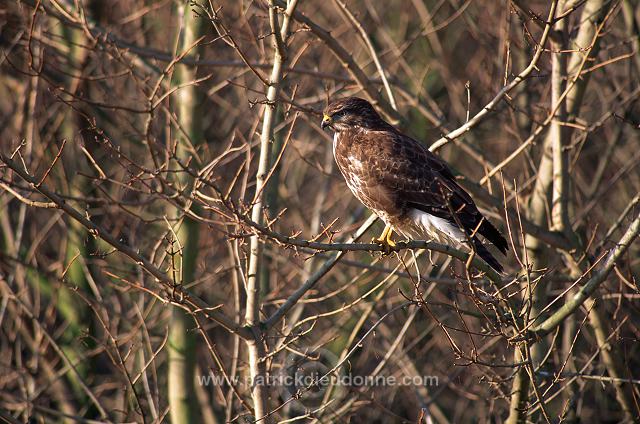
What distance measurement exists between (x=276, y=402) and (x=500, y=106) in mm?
3215

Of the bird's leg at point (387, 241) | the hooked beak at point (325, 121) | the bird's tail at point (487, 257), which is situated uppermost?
the hooked beak at point (325, 121)

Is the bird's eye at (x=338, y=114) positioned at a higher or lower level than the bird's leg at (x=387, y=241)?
higher

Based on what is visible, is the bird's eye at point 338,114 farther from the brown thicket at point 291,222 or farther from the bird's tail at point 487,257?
the bird's tail at point 487,257

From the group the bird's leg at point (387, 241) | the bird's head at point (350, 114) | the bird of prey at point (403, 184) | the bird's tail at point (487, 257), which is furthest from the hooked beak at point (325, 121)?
the bird's tail at point (487, 257)

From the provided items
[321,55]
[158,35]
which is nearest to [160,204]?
[158,35]

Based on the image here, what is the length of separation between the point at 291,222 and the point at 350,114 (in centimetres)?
315

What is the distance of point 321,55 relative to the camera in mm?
9250

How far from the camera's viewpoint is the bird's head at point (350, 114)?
18.2 ft

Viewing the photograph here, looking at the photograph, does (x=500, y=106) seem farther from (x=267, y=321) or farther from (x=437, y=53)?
(x=267, y=321)

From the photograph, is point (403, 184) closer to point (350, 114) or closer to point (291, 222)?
point (350, 114)

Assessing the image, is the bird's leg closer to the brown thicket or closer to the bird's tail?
the brown thicket

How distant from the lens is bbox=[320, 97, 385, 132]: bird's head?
5559 mm

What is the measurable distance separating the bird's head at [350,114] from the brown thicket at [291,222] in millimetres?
156

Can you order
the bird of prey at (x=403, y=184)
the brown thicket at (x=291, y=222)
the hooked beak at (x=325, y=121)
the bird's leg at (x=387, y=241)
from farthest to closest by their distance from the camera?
the hooked beak at (x=325, y=121) → the bird of prey at (x=403, y=184) → the bird's leg at (x=387, y=241) → the brown thicket at (x=291, y=222)
